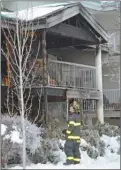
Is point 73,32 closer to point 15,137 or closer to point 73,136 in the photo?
point 73,136

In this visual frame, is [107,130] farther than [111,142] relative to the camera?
Yes

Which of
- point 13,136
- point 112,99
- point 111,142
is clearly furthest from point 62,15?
point 112,99

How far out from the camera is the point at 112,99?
23406 millimetres

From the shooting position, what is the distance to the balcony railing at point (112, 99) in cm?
2291

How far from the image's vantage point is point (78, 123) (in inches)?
462

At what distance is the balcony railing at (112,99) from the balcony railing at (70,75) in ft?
11.9

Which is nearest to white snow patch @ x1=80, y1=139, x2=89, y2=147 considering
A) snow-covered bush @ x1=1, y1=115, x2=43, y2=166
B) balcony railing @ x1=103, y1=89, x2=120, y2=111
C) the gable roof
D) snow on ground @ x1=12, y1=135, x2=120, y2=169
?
snow on ground @ x1=12, y1=135, x2=120, y2=169

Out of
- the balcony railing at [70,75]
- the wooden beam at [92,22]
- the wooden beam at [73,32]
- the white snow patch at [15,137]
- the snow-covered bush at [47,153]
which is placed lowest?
the snow-covered bush at [47,153]

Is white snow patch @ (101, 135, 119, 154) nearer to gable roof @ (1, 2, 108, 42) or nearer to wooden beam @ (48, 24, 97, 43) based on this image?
wooden beam @ (48, 24, 97, 43)

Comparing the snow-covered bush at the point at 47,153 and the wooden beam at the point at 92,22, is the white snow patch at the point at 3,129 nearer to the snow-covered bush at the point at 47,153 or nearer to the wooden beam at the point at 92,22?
the snow-covered bush at the point at 47,153

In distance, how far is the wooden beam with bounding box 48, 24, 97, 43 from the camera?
54.7 feet

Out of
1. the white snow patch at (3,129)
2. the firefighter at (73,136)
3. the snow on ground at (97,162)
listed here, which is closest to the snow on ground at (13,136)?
the white snow patch at (3,129)

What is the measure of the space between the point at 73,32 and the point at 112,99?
6.76m

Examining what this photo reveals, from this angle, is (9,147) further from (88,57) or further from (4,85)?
(88,57)
